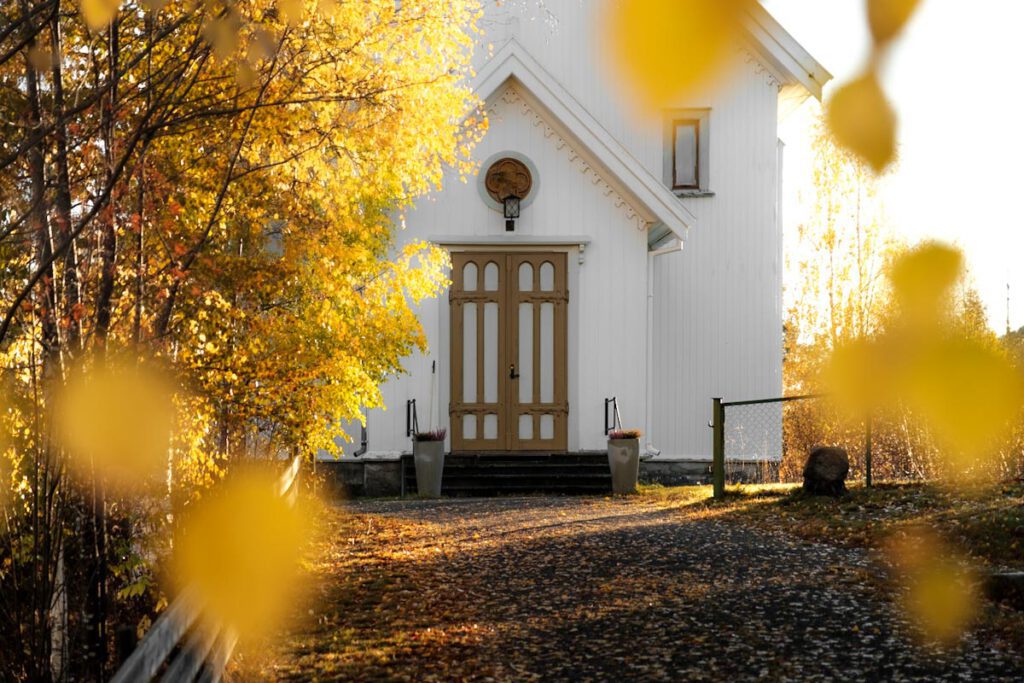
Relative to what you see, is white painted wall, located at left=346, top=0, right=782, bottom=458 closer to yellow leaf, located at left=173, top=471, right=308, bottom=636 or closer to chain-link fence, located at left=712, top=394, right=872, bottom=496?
chain-link fence, located at left=712, top=394, right=872, bottom=496

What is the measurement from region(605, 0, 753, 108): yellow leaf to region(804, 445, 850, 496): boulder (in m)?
13.3

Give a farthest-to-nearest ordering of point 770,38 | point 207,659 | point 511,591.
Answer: point 511,591, point 207,659, point 770,38

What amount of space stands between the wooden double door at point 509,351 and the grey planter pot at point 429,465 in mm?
1286

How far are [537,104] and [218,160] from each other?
9.90 meters

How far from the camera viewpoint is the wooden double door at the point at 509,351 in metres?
18.0

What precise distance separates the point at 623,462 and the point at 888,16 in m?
16.2

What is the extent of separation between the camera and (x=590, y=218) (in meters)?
18.2

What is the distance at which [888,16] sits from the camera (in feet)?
2.08

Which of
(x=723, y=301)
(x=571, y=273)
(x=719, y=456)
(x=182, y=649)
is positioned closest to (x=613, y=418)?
(x=571, y=273)

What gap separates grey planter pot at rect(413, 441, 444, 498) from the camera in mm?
16625

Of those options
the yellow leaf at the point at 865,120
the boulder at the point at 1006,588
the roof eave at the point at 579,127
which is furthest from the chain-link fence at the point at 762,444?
the yellow leaf at the point at 865,120

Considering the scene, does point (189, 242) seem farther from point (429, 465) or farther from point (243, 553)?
point (429, 465)

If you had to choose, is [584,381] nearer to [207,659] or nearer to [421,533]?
[421,533]

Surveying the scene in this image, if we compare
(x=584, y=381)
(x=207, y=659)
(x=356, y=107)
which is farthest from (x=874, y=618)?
(x=584, y=381)
